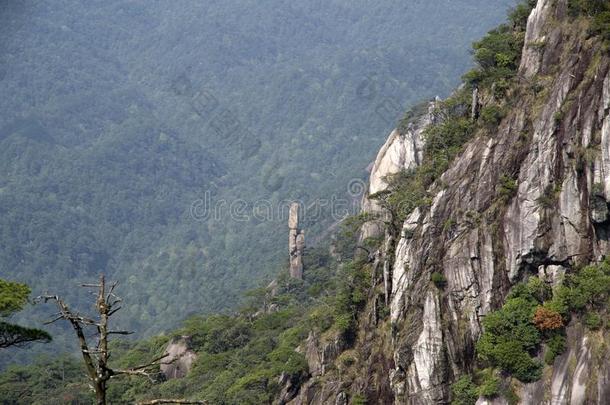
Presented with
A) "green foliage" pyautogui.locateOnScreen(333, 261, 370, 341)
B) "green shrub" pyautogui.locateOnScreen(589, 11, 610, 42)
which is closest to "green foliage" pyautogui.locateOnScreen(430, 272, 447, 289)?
"green foliage" pyautogui.locateOnScreen(333, 261, 370, 341)

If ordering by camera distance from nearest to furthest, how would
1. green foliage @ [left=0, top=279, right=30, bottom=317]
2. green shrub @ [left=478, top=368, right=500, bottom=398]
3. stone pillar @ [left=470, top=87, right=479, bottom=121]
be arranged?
green foliage @ [left=0, top=279, right=30, bottom=317] < green shrub @ [left=478, top=368, right=500, bottom=398] < stone pillar @ [left=470, top=87, right=479, bottom=121]

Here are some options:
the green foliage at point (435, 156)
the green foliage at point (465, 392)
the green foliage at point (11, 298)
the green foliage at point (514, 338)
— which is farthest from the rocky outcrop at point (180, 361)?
the green foliage at point (11, 298)

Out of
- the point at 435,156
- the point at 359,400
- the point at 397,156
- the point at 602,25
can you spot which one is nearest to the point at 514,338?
the point at 359,400

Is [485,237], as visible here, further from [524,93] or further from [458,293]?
[524,93]

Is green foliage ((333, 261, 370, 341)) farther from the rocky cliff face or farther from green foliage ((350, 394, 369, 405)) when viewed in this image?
green foliage ((350, 394, 369, 405))

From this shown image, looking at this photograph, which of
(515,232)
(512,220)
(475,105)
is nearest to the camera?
(515,232)

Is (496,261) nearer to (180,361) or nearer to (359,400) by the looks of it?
(359,400)
